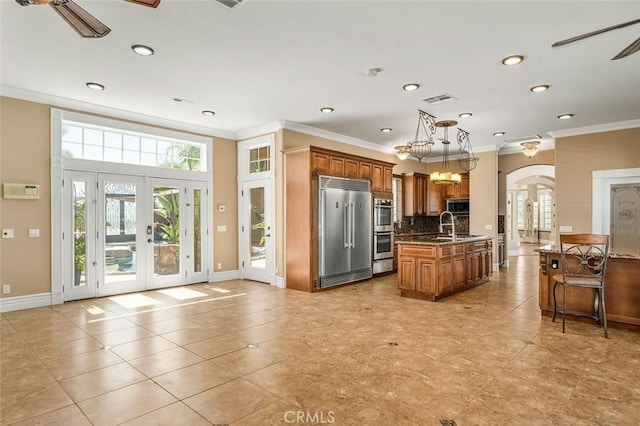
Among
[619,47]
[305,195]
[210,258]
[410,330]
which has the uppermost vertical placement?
[619,47]

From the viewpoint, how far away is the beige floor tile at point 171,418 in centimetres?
226

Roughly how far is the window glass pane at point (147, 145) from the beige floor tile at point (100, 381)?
14.2 ft

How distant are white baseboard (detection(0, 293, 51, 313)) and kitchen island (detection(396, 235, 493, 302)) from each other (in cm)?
544

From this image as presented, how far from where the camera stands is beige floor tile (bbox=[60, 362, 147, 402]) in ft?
8.78

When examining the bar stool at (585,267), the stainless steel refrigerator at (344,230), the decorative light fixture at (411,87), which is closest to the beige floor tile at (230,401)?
the bar stool at (585,267)

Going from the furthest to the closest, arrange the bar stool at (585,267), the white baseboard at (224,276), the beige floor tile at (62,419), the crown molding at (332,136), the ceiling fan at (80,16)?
the white baseboard at (224,276)
the crown molding at (332,136)
the bar stool at (585,267)
the beige floor tile at (62,419)
the ceiling fan at (80,16)

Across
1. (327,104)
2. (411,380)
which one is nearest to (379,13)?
(327,104)

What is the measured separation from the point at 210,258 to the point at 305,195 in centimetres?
248

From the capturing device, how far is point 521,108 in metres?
5.66

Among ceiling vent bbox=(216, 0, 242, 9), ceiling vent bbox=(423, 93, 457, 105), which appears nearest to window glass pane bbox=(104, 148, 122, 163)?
ceiling vent bbox=(216, 0, 242, 9)

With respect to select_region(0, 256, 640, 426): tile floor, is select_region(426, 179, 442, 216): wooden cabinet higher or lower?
higher

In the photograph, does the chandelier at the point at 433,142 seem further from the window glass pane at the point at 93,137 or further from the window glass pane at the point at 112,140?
the window glass pane at the point at 93,137

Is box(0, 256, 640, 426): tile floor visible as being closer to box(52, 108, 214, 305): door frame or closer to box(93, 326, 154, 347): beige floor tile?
box(93, 326, 154, 347): beige floor tile

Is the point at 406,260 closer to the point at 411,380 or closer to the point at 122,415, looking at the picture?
the point at 411,380
